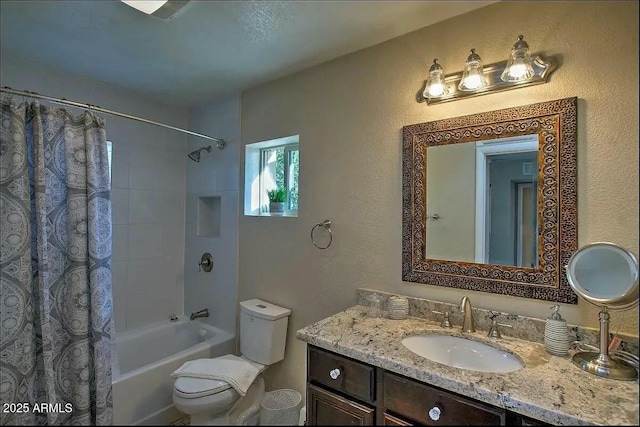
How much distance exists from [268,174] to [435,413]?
75.8 inches

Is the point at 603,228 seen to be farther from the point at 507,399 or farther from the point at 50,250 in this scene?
the point at 50,250

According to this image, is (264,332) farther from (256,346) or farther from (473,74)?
(473,74)

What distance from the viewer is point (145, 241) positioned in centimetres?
265

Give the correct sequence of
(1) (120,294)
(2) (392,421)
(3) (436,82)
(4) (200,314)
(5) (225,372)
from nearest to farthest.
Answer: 1. (2) (392,421)
2. (3) (436,82)
3. (5) (225,372)
4. (1) (120,294)
5. (4) (200,314)

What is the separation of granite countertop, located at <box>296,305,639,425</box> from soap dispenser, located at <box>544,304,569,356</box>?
0.02 m

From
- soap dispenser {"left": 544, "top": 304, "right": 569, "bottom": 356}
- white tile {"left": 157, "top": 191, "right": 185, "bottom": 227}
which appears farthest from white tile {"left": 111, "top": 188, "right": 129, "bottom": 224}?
soap dispenser {"left": 544, "top": 304, "right": 569, "bottom": 356}

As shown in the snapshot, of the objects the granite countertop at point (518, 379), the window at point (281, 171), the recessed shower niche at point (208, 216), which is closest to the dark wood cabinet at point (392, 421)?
the granite countertop at point (518, 379)

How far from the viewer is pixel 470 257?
4.75ft

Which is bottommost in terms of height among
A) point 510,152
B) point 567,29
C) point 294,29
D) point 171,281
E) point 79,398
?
point 79,398

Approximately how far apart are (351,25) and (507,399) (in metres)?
1.65

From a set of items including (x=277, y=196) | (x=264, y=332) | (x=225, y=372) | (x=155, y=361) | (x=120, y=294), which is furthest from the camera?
(x=120, y=294)

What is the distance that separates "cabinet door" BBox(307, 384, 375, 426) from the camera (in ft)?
3.90

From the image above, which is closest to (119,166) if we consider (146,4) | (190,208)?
(190,208)

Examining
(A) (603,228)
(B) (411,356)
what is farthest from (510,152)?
(B) (411,356)
